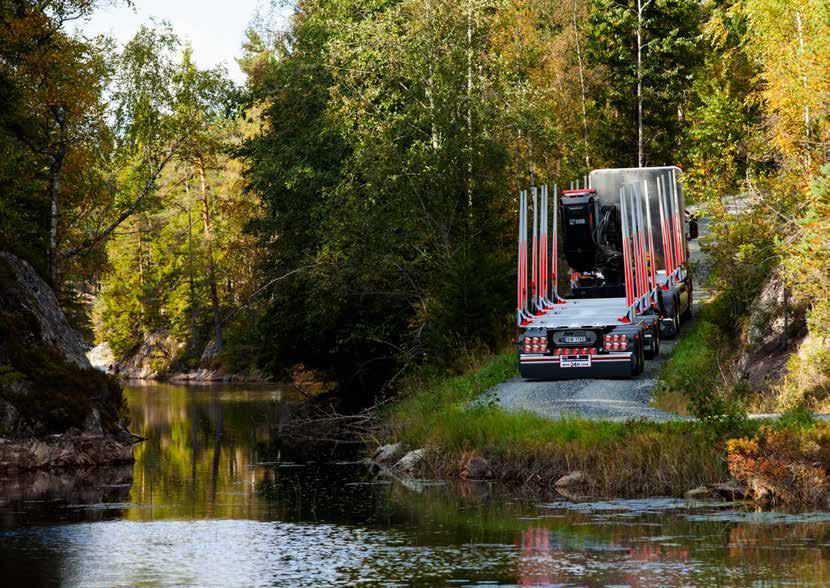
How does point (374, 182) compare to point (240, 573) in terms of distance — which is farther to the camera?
point (374, 182)

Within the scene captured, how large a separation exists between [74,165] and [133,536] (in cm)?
2494

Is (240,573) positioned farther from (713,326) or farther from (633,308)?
(713,326)

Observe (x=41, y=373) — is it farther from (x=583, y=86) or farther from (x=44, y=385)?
(x=583, y=86)

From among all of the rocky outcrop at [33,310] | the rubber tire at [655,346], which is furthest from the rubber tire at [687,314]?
the rocky outcrop at [33,310]

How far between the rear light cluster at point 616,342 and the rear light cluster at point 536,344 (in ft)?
4.71

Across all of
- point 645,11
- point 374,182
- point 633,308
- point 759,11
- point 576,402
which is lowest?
point 576,402

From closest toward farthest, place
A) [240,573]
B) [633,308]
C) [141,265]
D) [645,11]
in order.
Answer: [240,573] < [633,308] < [645,11] < [141,265]

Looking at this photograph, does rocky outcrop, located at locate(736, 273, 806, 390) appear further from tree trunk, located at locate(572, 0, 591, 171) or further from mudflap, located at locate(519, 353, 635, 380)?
tree trunk, located at locate(572, 0, 591, 171)

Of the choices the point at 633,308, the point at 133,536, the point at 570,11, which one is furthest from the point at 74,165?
the point at 570,11

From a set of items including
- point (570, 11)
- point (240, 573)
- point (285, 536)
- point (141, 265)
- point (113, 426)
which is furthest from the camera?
point (141, 265)

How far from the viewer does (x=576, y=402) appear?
27984 mm

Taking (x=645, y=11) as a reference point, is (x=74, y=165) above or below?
below

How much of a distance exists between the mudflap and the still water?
4.77m

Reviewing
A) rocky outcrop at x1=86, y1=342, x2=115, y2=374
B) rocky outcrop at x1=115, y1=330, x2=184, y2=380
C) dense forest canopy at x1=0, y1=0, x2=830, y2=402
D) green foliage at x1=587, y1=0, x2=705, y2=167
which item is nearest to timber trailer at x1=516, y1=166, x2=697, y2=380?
dense forest canopy at x1=0, y1=0, x2=830, y2=402
